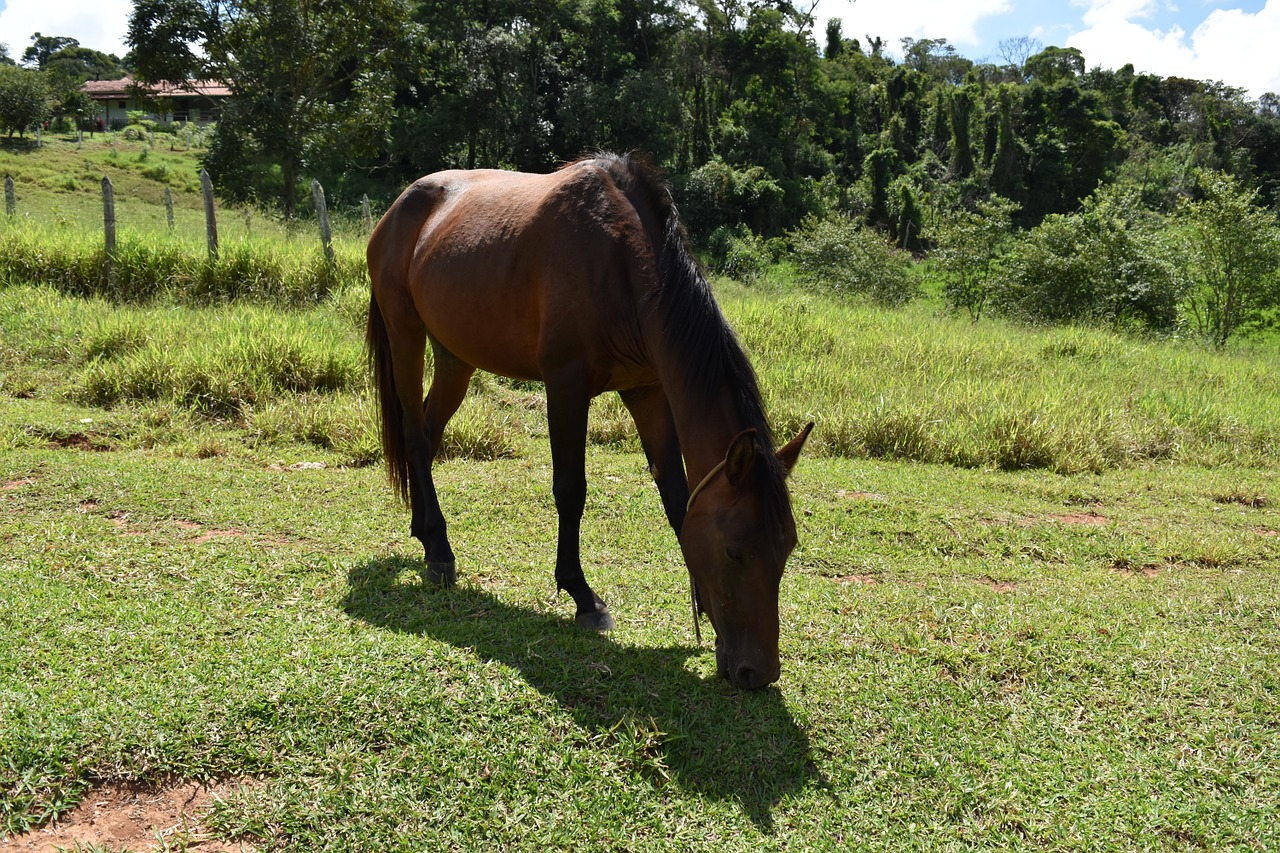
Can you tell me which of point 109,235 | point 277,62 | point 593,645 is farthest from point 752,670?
point 277,62

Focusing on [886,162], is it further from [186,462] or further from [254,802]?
[254,802]

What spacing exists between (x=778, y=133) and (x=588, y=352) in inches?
1659

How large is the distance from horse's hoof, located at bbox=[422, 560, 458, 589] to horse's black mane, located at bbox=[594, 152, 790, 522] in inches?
78.1

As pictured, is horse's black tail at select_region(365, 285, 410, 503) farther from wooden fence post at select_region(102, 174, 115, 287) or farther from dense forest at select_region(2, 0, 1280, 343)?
wooden fence post at select_region(102, 174, 115, 287)

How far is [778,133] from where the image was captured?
141 ft

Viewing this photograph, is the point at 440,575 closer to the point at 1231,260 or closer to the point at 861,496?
the point at 861,496

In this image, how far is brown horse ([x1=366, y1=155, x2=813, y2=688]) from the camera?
3080 mm

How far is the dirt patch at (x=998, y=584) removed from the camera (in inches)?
201

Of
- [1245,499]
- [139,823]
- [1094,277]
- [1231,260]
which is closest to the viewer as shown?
[139,823]

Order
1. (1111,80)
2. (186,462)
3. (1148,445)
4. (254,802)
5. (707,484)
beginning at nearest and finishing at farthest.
A: (254,802) < (707,484) < (186,462) < (1148,445) < (1111,80)

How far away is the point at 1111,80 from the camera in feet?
185

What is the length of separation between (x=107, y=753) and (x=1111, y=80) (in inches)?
2635

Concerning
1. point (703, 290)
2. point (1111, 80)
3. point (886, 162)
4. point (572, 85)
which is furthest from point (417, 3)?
point (1111, 80)

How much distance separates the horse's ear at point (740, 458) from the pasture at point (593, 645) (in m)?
0.98
